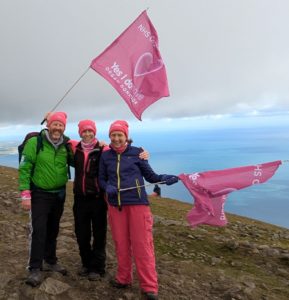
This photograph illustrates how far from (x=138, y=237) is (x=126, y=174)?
1352mm

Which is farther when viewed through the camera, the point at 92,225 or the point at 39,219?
the point at 92,225

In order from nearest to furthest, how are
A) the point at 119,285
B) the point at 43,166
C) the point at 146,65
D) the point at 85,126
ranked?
the point at 43,166, the point at 85,126, the point at 119,285, the point at 146,65

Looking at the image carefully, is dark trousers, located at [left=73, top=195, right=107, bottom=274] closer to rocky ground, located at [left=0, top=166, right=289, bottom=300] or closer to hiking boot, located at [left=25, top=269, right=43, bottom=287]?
rocky ground, located at [left=0, top=166, right=289, bottom=300]

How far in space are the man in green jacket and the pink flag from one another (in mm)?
2579

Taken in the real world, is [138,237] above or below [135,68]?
below

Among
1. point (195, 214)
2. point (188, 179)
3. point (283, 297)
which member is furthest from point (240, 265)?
point (188, 179)

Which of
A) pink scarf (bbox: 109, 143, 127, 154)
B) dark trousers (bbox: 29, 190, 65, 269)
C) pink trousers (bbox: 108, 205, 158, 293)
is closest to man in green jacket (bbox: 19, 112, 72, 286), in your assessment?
dark trousers (bbox: 29, 190, 65, 269)

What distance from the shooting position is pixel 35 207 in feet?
25.1

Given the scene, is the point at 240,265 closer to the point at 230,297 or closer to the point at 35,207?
the point at 230,297

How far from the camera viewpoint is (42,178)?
7.55 m

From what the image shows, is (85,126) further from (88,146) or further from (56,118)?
(56,118)

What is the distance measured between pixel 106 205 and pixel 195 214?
2.19m

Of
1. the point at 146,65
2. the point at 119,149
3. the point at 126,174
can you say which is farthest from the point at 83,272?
the point at 146,65

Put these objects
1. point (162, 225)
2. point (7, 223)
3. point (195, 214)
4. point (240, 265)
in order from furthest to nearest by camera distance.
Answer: point (162, 225) → point (7, 223) → point (240, 265) → point (195, 214)
